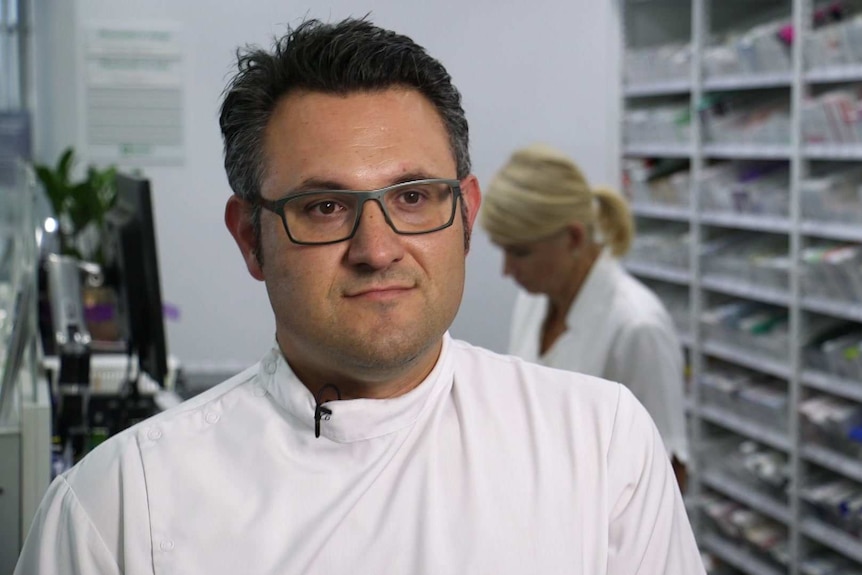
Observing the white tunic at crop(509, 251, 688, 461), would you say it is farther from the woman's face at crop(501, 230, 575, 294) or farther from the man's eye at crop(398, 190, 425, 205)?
the man's eye at crop(398, 190, 425, 205)

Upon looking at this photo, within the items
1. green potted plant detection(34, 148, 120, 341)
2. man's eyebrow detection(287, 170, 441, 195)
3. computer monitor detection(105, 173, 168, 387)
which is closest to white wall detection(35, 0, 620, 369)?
green potted plant detection(34, 148, 120, 341)

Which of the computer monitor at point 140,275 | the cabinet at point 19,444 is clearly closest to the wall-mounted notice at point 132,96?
the computer monitor at point 140,275

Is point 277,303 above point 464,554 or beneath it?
above

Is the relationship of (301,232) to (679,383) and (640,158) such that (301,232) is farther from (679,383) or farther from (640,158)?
(640,158)

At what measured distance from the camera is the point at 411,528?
1.11 m

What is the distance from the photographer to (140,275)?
6.77 feet

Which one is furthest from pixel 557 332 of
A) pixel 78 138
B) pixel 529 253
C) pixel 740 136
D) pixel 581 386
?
pixel 78 138

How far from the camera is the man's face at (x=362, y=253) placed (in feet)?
3.52

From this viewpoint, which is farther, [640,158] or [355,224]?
[640,158]

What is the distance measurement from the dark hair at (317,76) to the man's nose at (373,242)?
0.14m

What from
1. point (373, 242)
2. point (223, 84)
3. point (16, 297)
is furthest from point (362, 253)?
point (223, 84)

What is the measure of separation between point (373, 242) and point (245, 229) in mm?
206

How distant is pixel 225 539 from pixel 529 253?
4.63ft

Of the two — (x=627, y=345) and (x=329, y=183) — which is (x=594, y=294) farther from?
(x=329, y=183)
